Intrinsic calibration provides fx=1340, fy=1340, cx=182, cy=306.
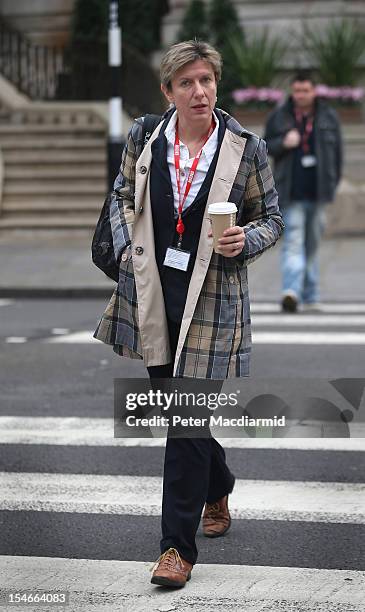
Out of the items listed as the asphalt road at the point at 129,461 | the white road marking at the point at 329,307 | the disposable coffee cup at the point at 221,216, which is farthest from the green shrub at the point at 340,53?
the disposable coffee cup at the point at 221,216

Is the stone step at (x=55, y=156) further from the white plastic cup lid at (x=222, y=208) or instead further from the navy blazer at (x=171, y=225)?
the white plastic cup lid at (x=222, y=208)

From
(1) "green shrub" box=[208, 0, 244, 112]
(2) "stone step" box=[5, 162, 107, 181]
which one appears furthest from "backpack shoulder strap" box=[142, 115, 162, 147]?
(1) "green shrub" box=[208, 0, 244, 112]

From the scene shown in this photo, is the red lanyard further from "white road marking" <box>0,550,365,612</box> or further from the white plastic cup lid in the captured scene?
"white road marking" <box>0,550,365,612</box>

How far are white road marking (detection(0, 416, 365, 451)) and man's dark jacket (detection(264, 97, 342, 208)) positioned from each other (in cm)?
427

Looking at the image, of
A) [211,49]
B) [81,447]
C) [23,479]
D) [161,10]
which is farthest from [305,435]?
[161,10]

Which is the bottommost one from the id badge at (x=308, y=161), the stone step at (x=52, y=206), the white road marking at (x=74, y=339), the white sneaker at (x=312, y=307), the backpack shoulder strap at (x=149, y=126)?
the white road marking at (x=74, y=339)

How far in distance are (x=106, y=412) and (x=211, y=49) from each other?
132 inches

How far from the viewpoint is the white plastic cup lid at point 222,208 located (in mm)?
4426

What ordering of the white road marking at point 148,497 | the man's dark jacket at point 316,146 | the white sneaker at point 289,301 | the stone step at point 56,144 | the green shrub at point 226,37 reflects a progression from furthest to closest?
the green shrub at point 226,37
the stone step at point 56,144
the white sneaker at point 289,301
the man's dark jacket at point 316,146
the white road marking at point 148,497

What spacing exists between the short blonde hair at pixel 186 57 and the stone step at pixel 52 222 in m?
13.1

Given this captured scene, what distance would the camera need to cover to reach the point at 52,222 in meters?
17.9

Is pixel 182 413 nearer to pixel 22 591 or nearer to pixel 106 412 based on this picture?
pixel 22 591

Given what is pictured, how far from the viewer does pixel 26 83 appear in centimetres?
2195

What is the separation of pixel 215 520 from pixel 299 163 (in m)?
6.30
